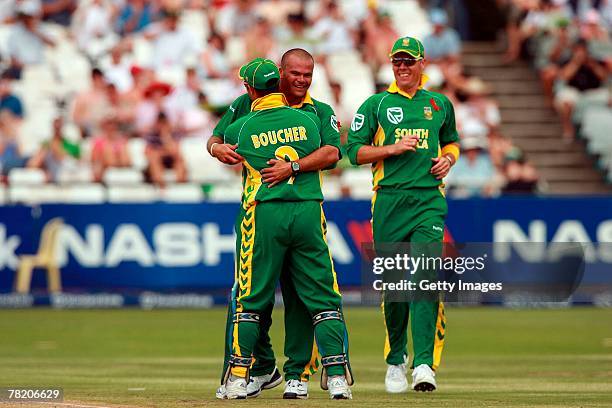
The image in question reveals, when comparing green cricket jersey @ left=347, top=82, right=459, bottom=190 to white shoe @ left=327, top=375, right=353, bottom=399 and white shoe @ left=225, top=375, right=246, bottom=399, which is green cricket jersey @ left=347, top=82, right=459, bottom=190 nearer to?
white shoe @ left=327, top=375, right=353, bottom=399

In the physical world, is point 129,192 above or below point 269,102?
below

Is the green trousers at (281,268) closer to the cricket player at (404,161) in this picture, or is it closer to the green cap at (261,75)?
the green cap at (261,75)

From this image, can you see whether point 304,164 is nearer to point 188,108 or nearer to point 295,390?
point 295,390

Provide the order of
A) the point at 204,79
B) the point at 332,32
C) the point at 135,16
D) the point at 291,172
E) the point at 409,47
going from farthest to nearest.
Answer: the point at 135,16, the point at 332,32, the point at 204,79, the point at 409,47, the point at 291,172

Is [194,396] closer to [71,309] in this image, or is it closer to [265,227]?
[265,227]

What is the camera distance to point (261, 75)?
984 centimetres

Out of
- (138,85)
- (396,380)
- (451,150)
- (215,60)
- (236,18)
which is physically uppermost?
(236,18)

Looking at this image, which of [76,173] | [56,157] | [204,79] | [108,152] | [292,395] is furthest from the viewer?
[204,79]

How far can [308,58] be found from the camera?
1000 cm

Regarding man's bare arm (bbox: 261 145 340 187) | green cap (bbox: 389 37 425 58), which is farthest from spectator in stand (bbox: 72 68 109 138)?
man's bare arm (bbox: 261 145 340 187)

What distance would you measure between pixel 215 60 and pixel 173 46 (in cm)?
77

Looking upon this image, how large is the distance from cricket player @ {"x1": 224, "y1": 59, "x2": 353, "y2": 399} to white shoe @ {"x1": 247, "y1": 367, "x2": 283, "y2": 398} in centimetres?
46

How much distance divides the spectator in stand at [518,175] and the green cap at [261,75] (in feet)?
41.1

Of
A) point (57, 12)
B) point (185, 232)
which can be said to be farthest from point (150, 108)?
point (57, 12)
